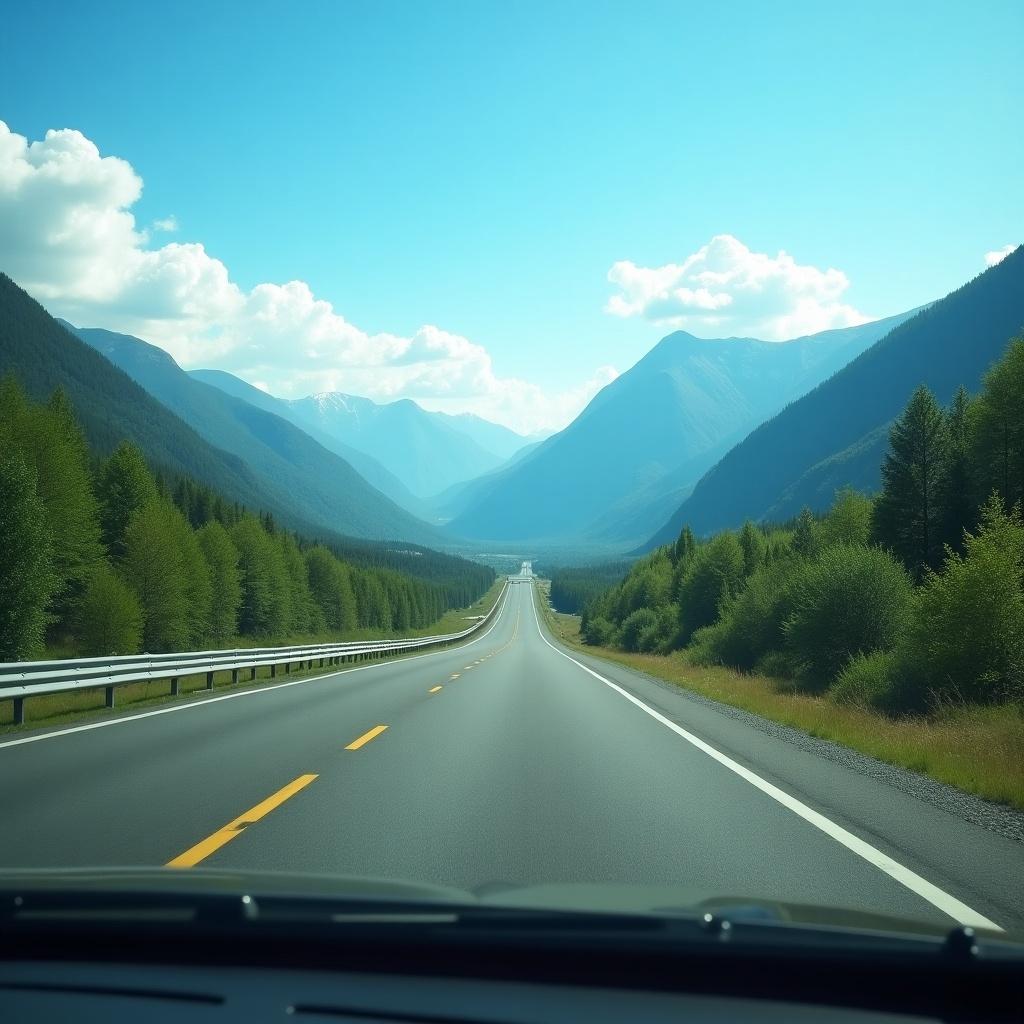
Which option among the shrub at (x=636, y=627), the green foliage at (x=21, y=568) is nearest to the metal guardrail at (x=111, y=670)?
the green foliage at (x=21, y=568)

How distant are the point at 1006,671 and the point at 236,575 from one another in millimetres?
68916

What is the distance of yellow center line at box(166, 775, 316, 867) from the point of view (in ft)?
19.0

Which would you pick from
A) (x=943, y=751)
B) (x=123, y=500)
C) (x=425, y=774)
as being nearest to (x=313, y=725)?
(x=425, y=774)

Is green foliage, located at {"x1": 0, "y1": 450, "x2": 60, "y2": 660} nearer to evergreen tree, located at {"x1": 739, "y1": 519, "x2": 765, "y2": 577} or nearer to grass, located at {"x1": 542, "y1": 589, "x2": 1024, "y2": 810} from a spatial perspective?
grass, located at {"x1": 542, "y1": 589, "x2": 1024, "y2": 810}

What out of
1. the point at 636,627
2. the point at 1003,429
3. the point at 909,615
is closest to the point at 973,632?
the point at 909,615

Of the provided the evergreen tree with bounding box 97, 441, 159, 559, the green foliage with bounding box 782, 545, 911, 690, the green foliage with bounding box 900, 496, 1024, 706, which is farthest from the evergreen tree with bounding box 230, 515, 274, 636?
the green foliage with bounding box 900, 496, 1024, 706

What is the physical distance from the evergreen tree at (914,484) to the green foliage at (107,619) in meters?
42.1

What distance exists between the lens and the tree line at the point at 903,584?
2020 centimetres

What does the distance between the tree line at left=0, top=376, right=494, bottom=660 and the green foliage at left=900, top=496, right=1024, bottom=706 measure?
3735 centimetres

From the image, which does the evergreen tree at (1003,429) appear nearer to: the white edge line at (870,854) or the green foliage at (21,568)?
the white edge line at (870,854)

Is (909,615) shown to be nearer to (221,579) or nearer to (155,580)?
(155,580)

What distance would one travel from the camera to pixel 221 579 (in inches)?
3031

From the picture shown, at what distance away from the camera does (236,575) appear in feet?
261

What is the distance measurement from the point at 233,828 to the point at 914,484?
168 feet
